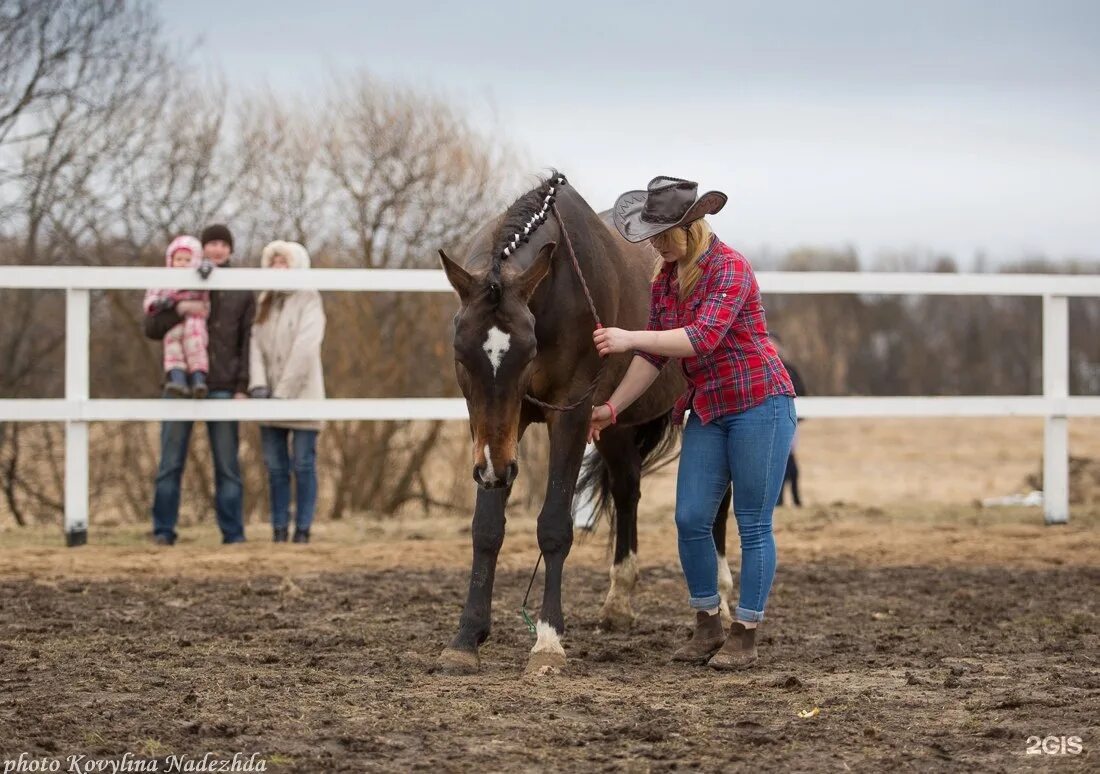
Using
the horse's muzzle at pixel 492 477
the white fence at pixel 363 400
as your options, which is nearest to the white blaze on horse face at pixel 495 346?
the horse's muzzle at pixel 492 477

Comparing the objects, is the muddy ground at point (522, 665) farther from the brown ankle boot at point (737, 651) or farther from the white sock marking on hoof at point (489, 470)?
the white sock marking on hoof at point (489, 470)

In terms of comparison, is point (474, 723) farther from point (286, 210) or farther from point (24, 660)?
point (286, 210)

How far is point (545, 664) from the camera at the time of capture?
466 centimetres

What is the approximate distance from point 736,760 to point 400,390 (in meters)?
8.42

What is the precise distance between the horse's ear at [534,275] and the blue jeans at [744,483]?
923 mm

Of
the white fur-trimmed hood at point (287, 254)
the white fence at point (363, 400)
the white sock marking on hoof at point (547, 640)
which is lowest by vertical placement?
the white sock marking on hoof at point (547, 640)

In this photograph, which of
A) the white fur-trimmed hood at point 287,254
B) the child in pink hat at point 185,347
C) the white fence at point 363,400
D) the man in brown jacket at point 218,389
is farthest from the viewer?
the white fur-trimmed hood at point 287,254

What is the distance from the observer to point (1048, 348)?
9.47m

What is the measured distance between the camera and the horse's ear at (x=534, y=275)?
4.52 meters

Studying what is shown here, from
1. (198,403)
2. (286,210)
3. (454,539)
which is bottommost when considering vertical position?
(454,539)

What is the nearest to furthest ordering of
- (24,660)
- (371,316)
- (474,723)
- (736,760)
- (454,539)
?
(736,760) < (474,723) < (24,660) < (454,539) < (371,316)

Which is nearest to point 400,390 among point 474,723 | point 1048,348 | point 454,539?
point 454,539

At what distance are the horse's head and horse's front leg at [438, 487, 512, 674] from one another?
1.43ft

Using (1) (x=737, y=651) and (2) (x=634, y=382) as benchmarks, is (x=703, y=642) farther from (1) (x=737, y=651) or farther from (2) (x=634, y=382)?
(2) (x=634, y=382)
